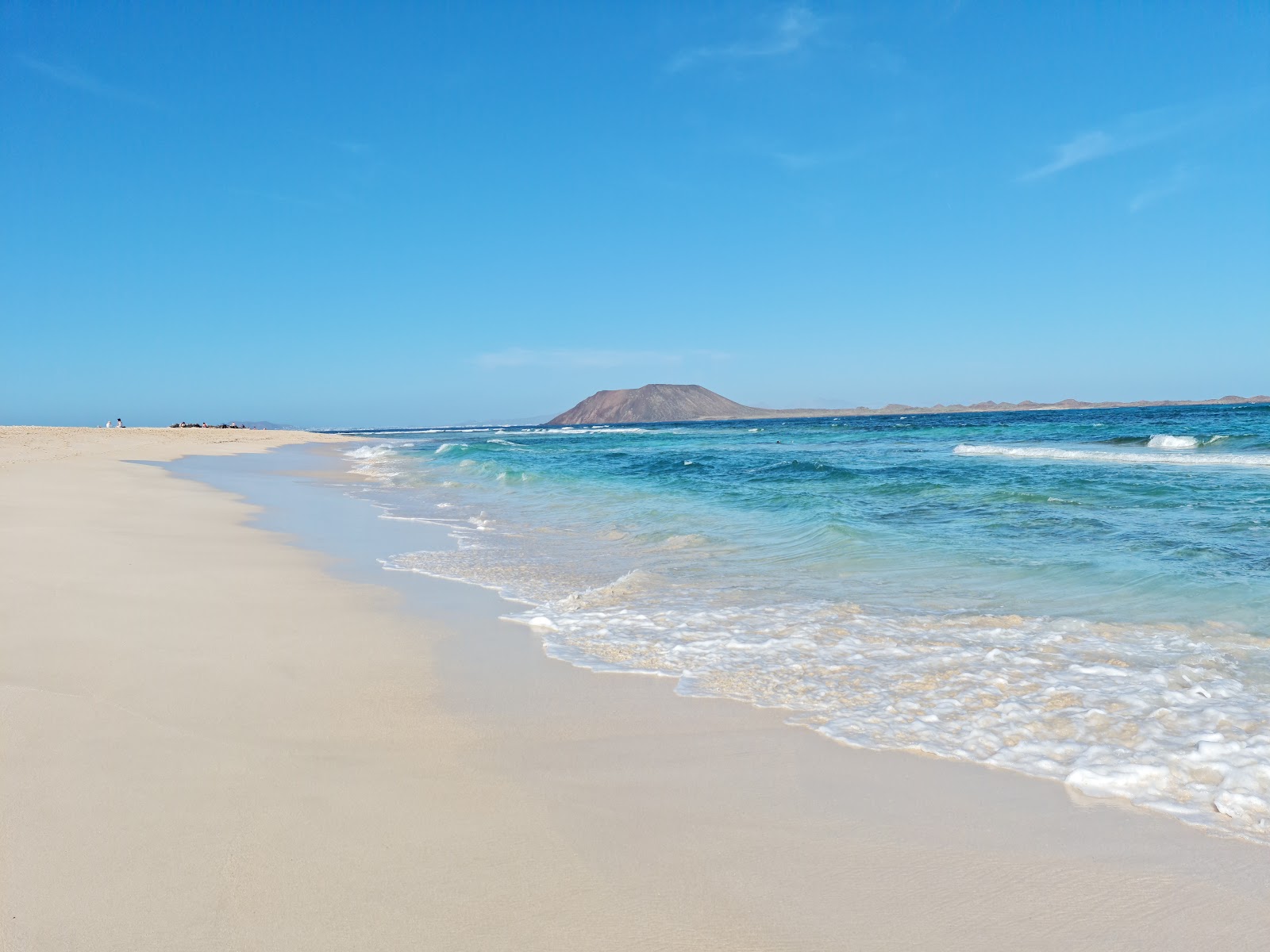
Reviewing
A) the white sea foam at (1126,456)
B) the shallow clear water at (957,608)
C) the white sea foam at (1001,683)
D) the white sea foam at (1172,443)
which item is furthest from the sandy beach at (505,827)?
the white sea foam at (1172,443)

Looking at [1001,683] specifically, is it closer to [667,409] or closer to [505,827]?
[505,827]

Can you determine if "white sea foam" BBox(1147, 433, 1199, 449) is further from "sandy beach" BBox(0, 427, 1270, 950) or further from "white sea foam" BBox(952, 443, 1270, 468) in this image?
"sandy beach" BBox(0, 427, 1270, 950)

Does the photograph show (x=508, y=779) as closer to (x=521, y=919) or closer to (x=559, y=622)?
(x=521, y=919)

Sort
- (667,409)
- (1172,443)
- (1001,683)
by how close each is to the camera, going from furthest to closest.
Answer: (667,409) < (1172,443) < (1001,683)

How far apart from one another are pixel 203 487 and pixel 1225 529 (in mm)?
15475

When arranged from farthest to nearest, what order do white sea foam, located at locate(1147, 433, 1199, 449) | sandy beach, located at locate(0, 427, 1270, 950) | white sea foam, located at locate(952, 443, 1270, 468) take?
white sea foam, located at locate(1147, 433, 1199, 449) → white sea foam, located at locate(952, 443, 1270, 468) → sandy beach, located at locate(0, 427, 1270, 950)

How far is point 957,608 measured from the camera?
5098 millimetres

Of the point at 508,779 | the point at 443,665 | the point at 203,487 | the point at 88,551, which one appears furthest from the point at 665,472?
the point at 508,779

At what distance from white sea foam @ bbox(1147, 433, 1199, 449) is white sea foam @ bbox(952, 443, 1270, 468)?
1.75 m

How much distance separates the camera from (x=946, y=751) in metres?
2.90

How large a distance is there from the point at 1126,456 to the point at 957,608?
1744cm

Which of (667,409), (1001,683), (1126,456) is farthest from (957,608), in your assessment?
(667,409)

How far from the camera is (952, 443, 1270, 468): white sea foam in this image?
16.4 metres

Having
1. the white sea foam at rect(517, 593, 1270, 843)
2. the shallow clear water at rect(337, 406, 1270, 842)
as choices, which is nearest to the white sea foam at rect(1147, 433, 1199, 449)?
the shallow clear water at rect(337, 406, 1270, 842)
